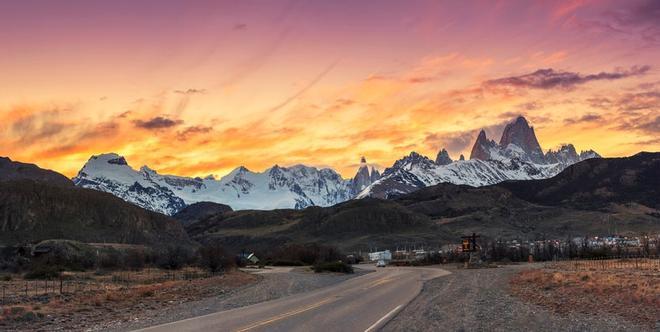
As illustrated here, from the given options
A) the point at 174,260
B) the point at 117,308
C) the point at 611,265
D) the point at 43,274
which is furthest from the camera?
the point at 174,260

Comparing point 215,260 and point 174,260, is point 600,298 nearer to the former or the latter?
point 215,260

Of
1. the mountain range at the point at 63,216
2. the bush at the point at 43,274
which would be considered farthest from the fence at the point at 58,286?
the mountain range at the point at 63,216

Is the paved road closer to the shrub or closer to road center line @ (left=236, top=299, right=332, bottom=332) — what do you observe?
road center line @ (left=236, top=299, right=332, bottom=332)

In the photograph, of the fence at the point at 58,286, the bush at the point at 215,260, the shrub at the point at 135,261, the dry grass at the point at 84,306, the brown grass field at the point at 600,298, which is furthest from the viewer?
the shrub at the point at 135,261

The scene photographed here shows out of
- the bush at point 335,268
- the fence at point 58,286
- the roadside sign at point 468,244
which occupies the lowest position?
the bush at point 335,268

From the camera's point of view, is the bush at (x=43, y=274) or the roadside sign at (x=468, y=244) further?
the roadside sign at (x=468, y=244)

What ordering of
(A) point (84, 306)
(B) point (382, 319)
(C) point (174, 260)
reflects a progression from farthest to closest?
(C) point (174, 260)
(A) point (84, 306)
(B) point (382, 319)

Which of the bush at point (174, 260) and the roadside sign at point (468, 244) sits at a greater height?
the roadside sign at point (468, 244)

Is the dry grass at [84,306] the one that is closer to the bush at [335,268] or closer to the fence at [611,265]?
the bush at [335,268]

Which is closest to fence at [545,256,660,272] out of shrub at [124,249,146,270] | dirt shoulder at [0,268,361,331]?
dirt shoulder at [0,268,361,331]

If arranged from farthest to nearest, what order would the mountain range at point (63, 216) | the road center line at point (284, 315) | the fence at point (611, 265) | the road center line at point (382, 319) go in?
the mountain range at point (63, 216)
the fence at point (611, 265)
the road center line at point (284, 315)
the road center line at point (382, 319)

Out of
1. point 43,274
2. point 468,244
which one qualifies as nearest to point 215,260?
point 43,274

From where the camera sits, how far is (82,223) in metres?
176

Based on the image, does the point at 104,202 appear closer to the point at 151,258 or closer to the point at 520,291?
the point at 151,258
